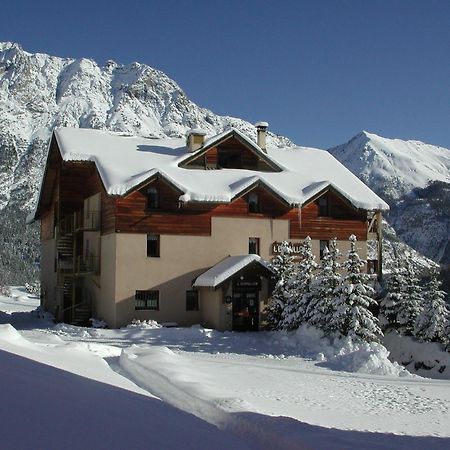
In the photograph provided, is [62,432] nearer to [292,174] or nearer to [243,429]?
[243,429]

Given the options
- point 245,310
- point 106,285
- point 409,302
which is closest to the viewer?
point 409,302

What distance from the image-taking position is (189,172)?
34.1 m

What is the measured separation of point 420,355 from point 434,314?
6.45ft

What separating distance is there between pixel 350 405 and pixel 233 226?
18907 mm

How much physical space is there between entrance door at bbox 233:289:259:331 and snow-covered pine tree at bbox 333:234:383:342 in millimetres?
6398

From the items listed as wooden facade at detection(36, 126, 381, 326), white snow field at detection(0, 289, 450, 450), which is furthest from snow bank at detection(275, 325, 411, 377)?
wooden facade at detection(36, 126, 381, 326)

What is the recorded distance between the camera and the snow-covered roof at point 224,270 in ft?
98.0

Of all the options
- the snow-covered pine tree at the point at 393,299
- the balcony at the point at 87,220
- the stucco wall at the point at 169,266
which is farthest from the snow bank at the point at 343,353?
the balcony at the point at 87,220

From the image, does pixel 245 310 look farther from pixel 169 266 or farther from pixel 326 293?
pixel 326 293

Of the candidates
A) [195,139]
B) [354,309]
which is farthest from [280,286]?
[195,139]

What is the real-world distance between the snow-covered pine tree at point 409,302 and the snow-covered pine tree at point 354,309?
352cm

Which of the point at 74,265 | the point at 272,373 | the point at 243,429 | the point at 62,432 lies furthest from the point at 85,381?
the point at 74,265

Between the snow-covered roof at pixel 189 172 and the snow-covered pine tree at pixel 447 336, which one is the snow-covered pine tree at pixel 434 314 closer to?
the snow-covered pine tree at pixel 447 336

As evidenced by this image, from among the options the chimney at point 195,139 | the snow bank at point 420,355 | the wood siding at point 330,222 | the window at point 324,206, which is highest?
the chimney at point 195,139
